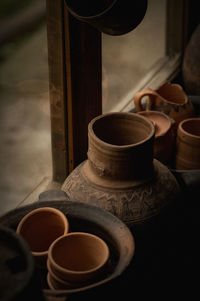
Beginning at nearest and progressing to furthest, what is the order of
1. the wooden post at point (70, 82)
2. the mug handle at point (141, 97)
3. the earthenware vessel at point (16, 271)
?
the earthenware vessel at point (16, 271), the wooden post at point (70, 82), the mug handle at point (141, 97)

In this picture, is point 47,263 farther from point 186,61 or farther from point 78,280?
point 186,61

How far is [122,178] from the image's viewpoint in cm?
174

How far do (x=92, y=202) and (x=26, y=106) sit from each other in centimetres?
244

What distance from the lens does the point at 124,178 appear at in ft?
5.71

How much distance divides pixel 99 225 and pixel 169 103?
98 cm

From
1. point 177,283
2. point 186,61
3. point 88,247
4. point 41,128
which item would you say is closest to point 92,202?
point 88,247

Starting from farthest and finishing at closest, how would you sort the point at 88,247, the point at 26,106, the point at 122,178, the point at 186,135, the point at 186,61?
the point at 26,106, the point at 186,61, the point at 186,135, the point at 122,178, the point at 88,247

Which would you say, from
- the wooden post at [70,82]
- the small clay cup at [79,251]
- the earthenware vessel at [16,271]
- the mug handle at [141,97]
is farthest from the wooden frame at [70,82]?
the earthenware vessel at [16,271]

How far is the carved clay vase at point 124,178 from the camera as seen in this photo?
170 cm

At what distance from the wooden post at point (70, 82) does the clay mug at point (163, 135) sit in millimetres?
272

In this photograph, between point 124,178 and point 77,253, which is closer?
point 77,253

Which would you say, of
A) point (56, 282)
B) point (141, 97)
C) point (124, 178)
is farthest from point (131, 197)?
point (141, 97)

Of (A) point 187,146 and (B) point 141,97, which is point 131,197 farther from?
(B) point 141,97

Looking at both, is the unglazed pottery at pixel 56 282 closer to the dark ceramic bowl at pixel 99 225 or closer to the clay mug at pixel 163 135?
the dark ceramic bowl at pixel 99 225
